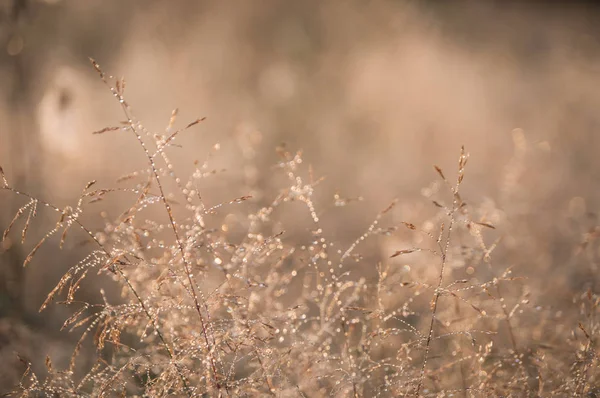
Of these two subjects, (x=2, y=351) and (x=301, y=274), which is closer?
(x=2, y=351)

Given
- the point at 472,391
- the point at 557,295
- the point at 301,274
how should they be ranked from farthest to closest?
1. the point at 301,274
2. the point at 557,295
3. the point at 472,391

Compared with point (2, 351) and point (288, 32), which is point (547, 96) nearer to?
point (288, 32)

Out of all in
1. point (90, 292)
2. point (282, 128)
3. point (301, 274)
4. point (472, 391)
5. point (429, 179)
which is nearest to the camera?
point (472, 391)

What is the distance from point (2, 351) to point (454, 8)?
6428 mm

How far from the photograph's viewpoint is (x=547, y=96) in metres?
6.54

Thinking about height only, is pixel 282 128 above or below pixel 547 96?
below

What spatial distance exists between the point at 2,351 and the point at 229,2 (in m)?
6.00

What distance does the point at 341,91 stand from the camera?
7.19 metres

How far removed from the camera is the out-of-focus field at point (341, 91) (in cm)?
536

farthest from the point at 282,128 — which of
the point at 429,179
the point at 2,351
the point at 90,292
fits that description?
the point at 2,351

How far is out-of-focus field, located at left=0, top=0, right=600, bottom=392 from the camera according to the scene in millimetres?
5359

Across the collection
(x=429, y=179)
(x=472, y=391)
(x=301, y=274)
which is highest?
(x=429, y=179)

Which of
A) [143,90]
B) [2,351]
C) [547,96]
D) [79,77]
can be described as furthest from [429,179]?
[2,351]

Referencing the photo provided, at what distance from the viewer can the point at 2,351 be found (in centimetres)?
248
